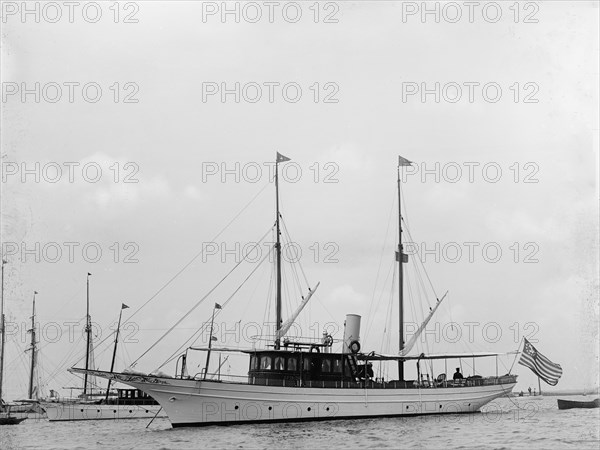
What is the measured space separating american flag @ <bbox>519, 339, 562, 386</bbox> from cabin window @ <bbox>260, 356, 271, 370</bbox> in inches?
665

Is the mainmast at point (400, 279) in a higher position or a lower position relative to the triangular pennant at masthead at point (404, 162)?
lower

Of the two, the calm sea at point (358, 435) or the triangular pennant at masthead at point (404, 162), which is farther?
the triangular pennant at masthead at point (404, 162)

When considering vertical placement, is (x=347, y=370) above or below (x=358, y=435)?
above

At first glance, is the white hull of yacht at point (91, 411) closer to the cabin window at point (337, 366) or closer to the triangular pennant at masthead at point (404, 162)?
the cabin window at point (337, 366)

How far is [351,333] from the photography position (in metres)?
56.3

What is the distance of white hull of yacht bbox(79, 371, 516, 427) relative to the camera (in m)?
48.2

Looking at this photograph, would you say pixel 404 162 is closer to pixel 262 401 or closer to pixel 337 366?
pixel 337 366

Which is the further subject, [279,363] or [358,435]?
[279,363]

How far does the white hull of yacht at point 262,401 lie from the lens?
48181mm

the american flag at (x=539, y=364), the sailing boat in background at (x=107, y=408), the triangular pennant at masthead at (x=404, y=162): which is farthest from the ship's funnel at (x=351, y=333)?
the sailing boat in background at (x=107, y=408)

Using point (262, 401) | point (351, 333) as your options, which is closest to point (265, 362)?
point (262, 401)

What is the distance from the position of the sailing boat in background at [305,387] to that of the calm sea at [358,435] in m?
1.29

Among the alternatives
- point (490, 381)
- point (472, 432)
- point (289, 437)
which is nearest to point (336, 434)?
point (289, 437)

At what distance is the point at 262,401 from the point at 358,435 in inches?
350
